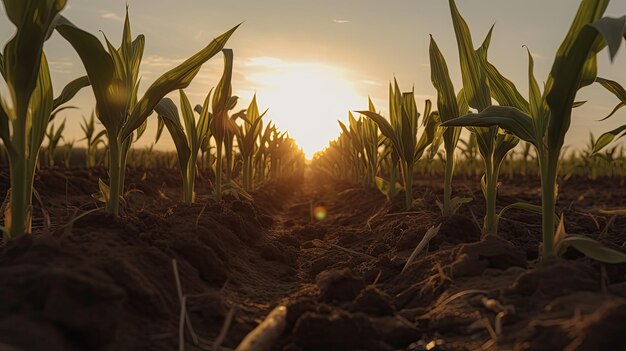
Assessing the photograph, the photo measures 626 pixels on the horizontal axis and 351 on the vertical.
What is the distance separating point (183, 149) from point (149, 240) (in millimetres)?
1366

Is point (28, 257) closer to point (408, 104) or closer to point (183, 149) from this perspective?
point (183, 149)

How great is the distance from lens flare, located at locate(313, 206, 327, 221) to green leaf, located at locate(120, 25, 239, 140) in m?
3.56

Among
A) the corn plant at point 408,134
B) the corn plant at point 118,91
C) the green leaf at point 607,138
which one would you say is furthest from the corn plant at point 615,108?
the corn plant at point 118,91

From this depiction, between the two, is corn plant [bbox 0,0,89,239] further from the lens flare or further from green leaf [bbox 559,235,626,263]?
the lens flare

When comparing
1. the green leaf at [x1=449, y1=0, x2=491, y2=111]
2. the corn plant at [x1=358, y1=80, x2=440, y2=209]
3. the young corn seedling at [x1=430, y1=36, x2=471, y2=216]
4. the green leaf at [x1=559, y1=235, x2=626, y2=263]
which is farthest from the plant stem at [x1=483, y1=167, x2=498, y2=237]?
the corn plant at [x1=358, y1=80, x2=440, y2=209]

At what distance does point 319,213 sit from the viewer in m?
6.21

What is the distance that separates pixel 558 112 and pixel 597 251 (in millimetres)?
483

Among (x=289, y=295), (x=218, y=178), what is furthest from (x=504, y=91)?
(x=218, y=178)

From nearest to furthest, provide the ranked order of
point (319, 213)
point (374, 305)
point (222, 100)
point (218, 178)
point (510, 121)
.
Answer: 1. point (374, 305)
2. point (510, 121)
3. point (222, 100)
4. point (218, 178)
5. point (319, 213)

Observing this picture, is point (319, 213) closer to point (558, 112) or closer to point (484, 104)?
point (484, 104)

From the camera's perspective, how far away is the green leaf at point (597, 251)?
5.04ft

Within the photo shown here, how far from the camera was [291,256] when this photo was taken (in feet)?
9.62

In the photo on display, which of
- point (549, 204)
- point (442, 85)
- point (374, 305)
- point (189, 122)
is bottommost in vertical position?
point (374, 305)

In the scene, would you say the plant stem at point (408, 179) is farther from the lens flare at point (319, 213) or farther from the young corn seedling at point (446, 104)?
the lens flare at point (319, 213)
